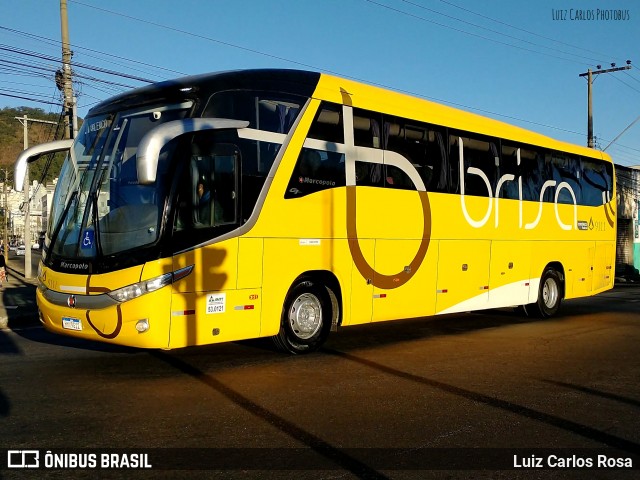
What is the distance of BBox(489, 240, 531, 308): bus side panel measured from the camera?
12.2m

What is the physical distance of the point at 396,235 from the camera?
9992mm

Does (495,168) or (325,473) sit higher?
(495,168)

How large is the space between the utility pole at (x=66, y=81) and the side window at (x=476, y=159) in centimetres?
1296

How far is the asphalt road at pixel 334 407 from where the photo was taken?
4.73 meters

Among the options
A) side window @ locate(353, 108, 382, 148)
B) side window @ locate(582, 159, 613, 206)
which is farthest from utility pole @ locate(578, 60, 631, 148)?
side window @ locate(353, 108, 382, 148)

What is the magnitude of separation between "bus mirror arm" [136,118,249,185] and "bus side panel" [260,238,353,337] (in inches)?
65.8

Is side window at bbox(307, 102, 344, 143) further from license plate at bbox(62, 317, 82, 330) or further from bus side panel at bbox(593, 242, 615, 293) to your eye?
bus side panel at bbox(593, 242, 615, 293)

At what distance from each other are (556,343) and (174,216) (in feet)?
22.1

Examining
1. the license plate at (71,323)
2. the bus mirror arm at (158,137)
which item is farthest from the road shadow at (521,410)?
the bus mirror arm at (158,137)

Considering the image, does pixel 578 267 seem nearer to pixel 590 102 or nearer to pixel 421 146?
pixel 421 146

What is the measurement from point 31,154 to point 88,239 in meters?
2.10

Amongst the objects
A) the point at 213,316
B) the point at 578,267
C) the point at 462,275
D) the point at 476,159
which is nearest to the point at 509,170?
the point at 476,159

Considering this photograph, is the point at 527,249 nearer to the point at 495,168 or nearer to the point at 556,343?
the point at 495,168

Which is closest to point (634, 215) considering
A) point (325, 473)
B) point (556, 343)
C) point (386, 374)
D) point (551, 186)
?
point (551, 186)
